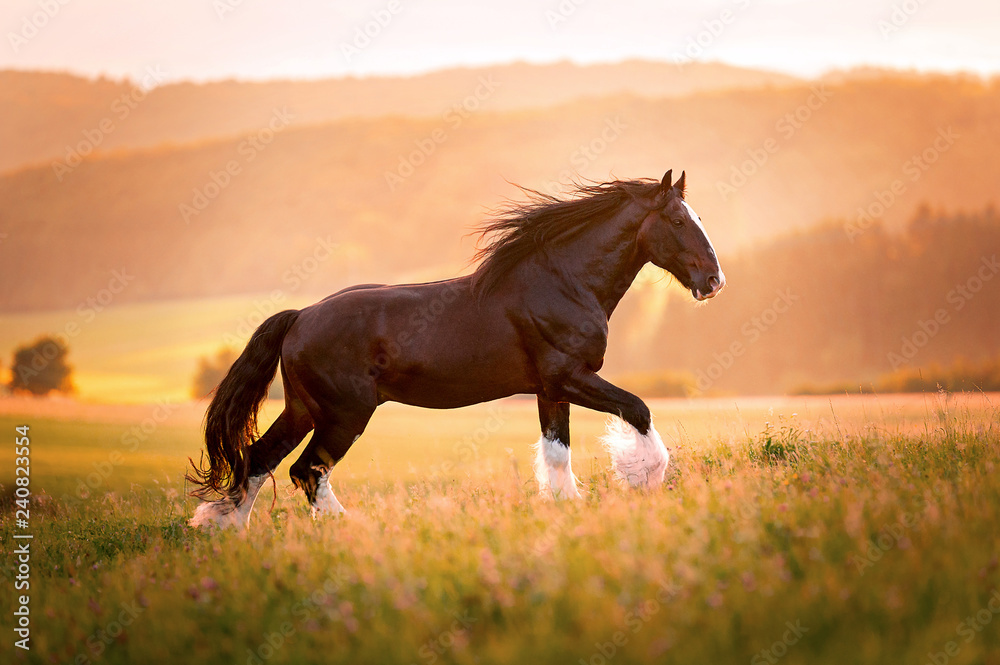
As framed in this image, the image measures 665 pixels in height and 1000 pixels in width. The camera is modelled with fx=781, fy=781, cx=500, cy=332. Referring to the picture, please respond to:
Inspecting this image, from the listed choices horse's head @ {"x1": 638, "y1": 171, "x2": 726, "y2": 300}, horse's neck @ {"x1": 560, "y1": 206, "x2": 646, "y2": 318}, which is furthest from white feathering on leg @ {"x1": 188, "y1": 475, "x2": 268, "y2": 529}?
horse's head @ {"x1": 638, "y1": 171, "x2": 726, "y2": 300}

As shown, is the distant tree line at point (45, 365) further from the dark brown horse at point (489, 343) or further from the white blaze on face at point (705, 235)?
the white blaze on face at point (705, 235)

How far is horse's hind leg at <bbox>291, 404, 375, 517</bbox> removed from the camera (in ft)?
23.0

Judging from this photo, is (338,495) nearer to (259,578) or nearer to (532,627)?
(259,578)

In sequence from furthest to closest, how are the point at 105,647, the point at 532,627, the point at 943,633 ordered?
the point at 105,647 → the point at 532,627 → the point at 943,633

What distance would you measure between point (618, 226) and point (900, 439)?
3402 mm

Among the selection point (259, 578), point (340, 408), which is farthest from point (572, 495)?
point (259, 578)

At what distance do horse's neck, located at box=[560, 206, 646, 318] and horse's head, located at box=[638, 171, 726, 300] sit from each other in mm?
127

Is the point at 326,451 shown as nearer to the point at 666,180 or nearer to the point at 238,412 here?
the point at 238,412

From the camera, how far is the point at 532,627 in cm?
379

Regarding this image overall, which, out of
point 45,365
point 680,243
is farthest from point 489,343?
point 45,365

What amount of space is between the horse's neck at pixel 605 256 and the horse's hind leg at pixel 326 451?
88.9 inches

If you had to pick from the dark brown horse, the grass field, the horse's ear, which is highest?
the horse's ear

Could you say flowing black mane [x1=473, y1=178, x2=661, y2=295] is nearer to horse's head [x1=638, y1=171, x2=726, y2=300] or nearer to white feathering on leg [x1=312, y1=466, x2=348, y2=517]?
horse's head [x1=638, y1=171, x2=726, y2=300]

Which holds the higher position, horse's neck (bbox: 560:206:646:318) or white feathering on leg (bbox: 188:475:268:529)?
horse's neck (bbox: 560:206:646:318)
